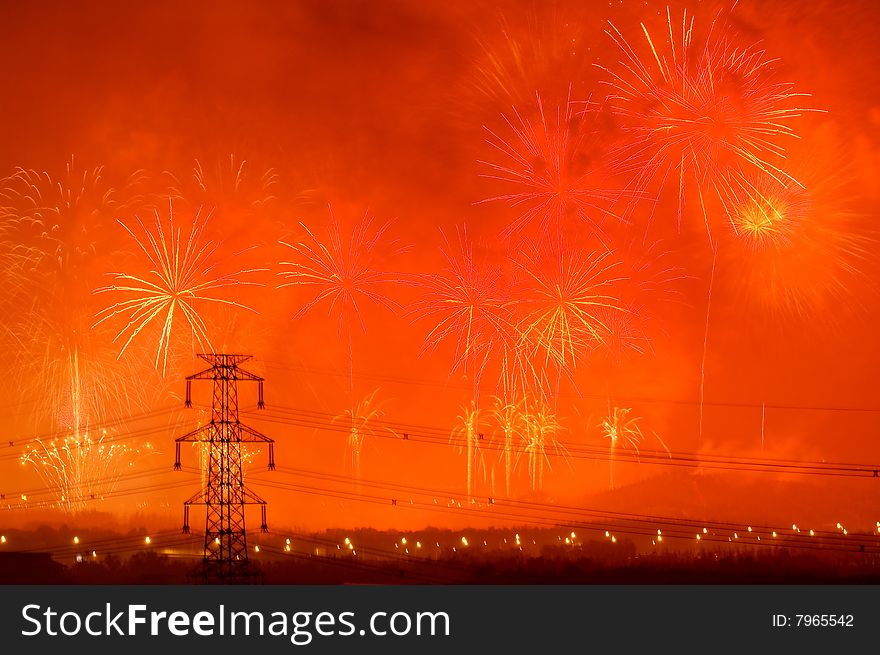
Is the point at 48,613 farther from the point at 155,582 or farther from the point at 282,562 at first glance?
the point at 282,562

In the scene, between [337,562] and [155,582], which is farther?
[337,562]

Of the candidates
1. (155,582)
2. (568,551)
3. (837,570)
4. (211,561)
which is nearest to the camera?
(211,561)

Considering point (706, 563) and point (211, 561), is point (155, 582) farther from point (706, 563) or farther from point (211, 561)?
point (706, 563)

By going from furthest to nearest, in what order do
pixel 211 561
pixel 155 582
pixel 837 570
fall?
pixel 837 570, pixel 155 582, pixel 211 561

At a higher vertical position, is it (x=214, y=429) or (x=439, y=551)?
(x=214, y=429)

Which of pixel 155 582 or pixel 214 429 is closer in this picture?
pixel 214 429

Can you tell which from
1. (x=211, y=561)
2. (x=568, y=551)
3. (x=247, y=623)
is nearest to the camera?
(x=247, y=623)

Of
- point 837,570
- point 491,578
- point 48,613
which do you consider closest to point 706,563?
point 837,570

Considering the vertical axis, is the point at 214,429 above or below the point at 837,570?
above

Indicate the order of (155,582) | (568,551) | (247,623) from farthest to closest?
(568,551)
(155,582)
(247,623)

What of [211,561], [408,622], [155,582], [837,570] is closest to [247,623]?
[408,622]
